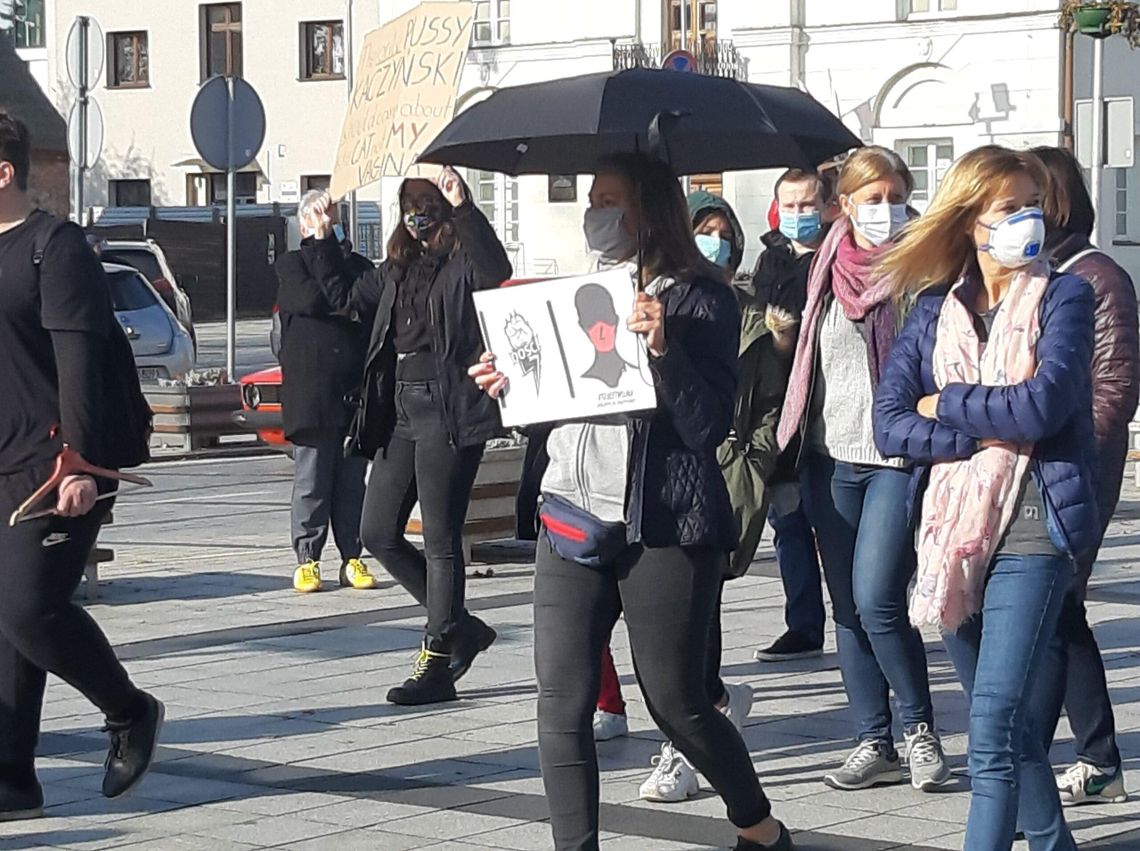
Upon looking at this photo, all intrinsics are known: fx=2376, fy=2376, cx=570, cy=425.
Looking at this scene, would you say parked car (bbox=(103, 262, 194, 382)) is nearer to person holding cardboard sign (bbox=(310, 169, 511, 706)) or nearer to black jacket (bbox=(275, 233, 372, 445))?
black jacket (bbox=(275, 233, 372, 445))

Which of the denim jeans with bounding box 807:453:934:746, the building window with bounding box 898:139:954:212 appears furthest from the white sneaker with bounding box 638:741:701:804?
the building window with bounding box 898:139:954:212

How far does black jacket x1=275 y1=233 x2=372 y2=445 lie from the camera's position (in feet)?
36.3

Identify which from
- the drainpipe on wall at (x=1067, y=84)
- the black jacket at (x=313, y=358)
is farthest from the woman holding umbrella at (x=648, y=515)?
the drainpipe on wall at (x=1067, y=84)

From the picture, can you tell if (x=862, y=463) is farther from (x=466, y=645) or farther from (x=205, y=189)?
(x=205, y=189)

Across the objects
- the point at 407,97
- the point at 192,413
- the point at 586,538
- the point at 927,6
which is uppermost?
the point at 927,6

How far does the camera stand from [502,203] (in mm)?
46969

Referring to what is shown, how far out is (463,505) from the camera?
8547mm

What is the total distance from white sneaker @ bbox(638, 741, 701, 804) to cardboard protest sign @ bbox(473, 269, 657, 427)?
1659 mm

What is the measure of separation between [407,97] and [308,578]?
2.49 m

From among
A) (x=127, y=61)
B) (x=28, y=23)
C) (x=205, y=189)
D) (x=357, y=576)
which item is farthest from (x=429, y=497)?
(x=28, y=23)

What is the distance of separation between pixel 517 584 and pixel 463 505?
3.37m

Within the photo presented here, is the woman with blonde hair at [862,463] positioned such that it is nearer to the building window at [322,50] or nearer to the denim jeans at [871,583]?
the denim jeans at [871,583]

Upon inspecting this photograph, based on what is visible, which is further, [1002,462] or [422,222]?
[422,222]

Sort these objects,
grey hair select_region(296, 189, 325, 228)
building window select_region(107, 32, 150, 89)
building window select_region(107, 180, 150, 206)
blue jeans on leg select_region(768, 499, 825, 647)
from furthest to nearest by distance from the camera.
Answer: building window select_region(107, 180, 150, 206), building window select_region(107, 32, 150, 89), grey hair select_region(296, 189, 325, 228), blue jeans on leg select_region(768, 499, 825, 647)
